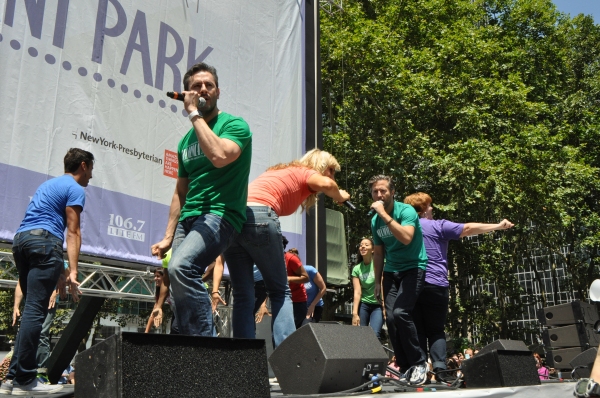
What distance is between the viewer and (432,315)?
458 centimetres

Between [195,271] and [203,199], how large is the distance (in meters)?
0.35

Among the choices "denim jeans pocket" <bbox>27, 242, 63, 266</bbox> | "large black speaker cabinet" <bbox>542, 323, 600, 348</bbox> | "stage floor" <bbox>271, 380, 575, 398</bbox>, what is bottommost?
"stage floor" <bbox>271, 380, 575, 398</bbox>

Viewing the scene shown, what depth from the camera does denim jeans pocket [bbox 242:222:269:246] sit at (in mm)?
2943

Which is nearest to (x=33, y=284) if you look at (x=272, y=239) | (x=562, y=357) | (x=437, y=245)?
(x=272, y=239)

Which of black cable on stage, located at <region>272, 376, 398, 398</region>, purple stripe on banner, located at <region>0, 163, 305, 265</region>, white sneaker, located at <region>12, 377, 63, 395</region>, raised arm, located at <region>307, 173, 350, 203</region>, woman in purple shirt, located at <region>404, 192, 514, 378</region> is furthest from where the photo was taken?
purple stripe on banner, located at <region>0, 163, 305, 265</region>

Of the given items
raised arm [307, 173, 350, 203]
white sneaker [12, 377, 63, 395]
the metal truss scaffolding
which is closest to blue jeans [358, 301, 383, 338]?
the metal truss scaffolding

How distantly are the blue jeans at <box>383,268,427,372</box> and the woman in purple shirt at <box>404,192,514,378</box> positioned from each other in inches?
5.6

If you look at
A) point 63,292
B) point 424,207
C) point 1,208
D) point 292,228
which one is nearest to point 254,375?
point 63,292

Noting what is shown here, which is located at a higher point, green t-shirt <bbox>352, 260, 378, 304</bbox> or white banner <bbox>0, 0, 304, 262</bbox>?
white banner <bbox>0, 0, 304, 262</bbox>

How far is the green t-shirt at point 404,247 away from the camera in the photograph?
14.3ft

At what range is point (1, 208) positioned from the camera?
5.47m

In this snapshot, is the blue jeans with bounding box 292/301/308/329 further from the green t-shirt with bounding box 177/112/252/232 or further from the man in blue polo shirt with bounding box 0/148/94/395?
the green t-shirt with bounding box 177/112/252/232

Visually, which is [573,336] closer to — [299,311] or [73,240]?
[299,311]

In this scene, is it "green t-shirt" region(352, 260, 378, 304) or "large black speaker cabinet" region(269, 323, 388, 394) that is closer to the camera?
"large black speaker cabinet" region(269, 323, 388, 394)
